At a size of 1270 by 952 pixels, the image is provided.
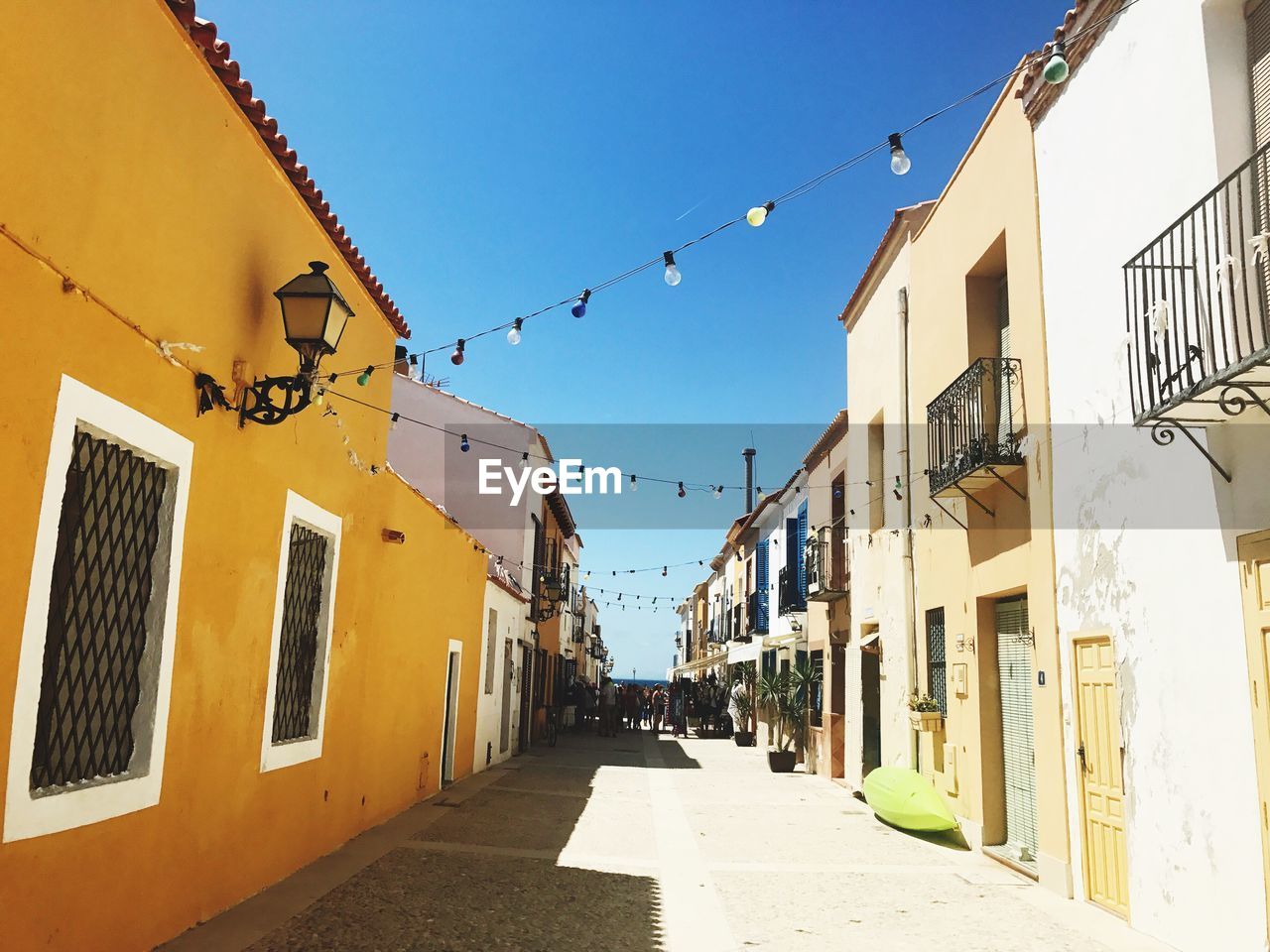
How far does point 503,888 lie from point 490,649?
10.2 m

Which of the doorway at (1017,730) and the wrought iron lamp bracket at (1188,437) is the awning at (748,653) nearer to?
the doorway at (1017,730)

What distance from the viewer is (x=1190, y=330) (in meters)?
5.71

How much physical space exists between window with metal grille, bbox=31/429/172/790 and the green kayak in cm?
776

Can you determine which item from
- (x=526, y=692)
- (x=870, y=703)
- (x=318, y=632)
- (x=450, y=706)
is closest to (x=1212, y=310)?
(x=318, y=632)

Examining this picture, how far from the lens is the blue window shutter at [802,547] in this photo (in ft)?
63.6

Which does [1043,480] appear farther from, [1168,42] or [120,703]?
[120,703]

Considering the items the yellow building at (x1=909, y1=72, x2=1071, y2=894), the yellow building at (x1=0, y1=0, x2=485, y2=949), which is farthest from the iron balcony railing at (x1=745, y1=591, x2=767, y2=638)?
the yellow building at (x1=0, y1=0, x2=485, y2=949)

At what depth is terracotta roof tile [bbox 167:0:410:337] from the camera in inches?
201

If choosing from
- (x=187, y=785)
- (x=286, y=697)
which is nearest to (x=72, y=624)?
(x=187, y=785)

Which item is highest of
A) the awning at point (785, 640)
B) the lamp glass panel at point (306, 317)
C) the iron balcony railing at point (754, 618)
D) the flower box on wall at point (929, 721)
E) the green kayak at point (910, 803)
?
the lamp glass panel at point (306, 317)

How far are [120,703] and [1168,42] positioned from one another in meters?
7.40

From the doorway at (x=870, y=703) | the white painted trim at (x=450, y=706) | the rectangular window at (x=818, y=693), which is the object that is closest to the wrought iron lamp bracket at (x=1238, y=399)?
the doorway at (x=870, y=703)

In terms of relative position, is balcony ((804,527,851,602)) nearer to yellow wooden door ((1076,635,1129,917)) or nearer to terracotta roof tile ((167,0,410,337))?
yellow wooden door ((1076,635,1129,917))

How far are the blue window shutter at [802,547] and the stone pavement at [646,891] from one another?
293 inches
